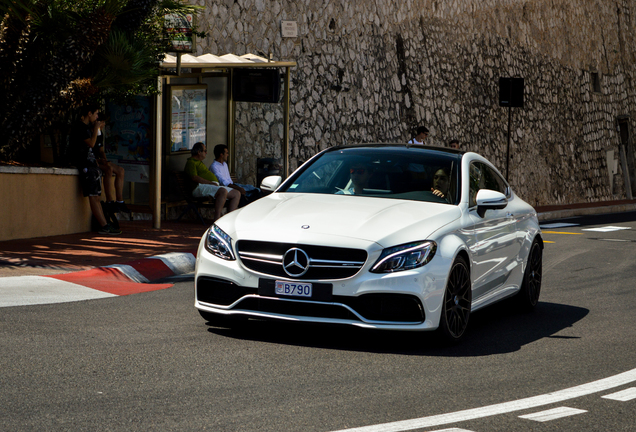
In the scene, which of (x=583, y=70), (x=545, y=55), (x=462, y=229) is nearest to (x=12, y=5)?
(x=462, y=229)

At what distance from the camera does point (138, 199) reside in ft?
49.9

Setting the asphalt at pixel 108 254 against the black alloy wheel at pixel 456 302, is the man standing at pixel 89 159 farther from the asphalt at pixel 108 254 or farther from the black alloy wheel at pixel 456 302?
the black alloy wheel at pixel 456 302

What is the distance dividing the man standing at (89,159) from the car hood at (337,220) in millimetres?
5946

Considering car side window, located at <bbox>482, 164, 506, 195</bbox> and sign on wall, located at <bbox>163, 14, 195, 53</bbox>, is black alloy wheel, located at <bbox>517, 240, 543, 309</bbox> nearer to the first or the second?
car side window, located at <bbox>482, 164, 506, 195</bbox>

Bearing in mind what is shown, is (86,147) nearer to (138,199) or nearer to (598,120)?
(138,199)

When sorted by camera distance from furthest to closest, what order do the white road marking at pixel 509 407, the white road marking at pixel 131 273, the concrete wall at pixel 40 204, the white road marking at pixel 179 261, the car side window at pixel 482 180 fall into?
the concrete wall at pixel 40 204
the white road marking at pixel 179 261
the white road marking at pixel 131 273
the car side window at pixel 482 180
the white road marking at pixel 509 407

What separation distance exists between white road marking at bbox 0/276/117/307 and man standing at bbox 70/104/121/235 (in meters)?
3.84

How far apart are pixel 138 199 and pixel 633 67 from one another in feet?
106

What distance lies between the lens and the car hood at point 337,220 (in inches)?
251

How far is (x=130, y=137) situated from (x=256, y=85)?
283 centimetres

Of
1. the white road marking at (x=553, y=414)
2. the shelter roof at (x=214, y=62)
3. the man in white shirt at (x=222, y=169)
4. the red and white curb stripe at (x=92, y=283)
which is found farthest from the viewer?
the man in white shirt at (x=222, y=169)

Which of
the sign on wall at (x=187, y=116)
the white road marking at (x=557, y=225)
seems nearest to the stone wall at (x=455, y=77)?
the sign on wall at (x=187, y=116)

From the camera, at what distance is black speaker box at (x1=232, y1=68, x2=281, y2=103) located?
16.4 m

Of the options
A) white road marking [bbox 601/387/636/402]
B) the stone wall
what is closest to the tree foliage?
the stone wall
